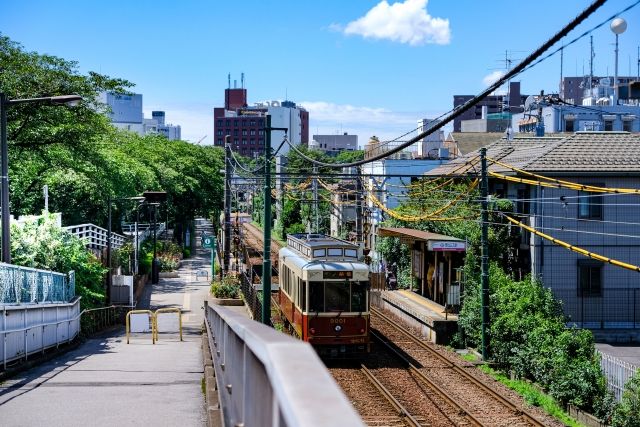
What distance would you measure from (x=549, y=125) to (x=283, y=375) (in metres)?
68.5

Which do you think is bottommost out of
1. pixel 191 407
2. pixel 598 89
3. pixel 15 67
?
pixel 191 407

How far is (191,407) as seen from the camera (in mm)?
11336

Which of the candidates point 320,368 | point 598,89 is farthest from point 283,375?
point 598,89

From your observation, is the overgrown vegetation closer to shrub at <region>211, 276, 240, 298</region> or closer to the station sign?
shrub at <region>211, 276, 240, 298</region>

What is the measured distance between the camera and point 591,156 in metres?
30.4

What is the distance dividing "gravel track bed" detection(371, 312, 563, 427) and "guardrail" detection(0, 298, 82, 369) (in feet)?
31.1

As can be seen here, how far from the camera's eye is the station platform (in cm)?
2588

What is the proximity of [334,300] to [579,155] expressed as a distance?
13.8 m

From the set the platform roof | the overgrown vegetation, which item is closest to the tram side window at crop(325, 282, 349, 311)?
the platform roof

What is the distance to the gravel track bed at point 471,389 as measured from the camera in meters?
16.3

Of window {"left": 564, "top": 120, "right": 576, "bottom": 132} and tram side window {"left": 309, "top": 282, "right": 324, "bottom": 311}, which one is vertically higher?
window {"left": 564, "top": 120, "right": 576, "bottom": 132}

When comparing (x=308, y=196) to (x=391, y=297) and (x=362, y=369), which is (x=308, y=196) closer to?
(x=391, y=297)

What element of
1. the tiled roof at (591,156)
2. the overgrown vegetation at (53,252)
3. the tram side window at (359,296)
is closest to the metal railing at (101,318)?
the overgrown vegetation at (53,252)

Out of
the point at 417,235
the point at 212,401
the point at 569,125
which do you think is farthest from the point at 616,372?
the point at 569,125
